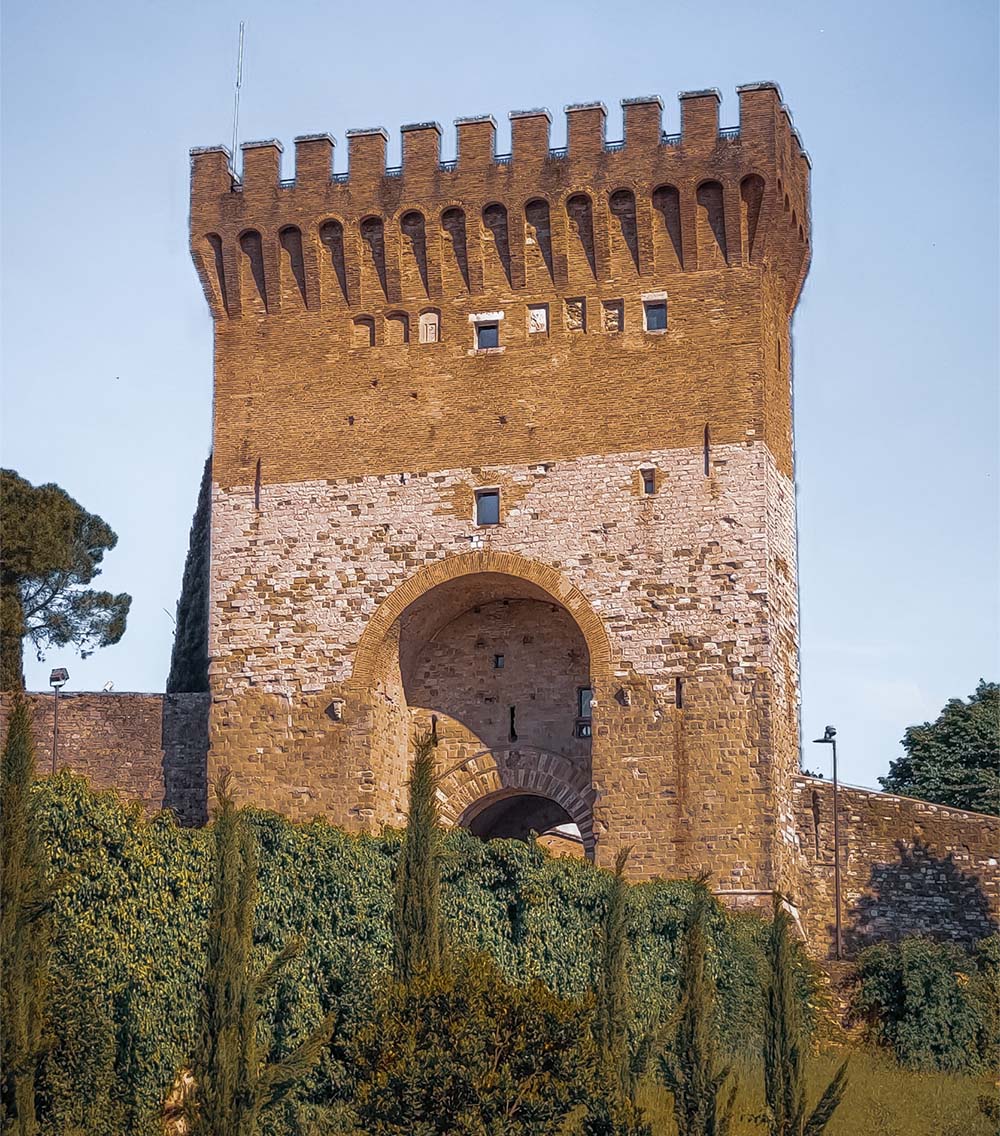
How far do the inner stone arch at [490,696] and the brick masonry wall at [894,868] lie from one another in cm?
341

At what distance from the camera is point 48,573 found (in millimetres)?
46312

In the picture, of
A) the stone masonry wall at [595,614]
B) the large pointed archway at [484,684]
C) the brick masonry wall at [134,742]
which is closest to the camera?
the stone masonry wall at [595,614]

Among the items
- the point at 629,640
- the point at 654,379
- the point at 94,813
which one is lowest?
the point at 94,813

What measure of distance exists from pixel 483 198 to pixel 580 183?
5.02ft

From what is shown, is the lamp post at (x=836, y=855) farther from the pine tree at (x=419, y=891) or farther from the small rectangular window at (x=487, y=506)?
the pine tree at (x=419, y=891)

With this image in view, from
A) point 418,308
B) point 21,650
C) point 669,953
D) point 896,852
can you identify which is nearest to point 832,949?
point 896,852

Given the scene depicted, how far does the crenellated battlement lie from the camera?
35688 millimetres

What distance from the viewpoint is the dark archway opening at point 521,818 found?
37906 mm

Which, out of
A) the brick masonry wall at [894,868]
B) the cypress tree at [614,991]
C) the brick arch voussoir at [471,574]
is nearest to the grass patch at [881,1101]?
the cypress tree at [614,991]

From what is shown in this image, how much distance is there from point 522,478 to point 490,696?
3523 millimetres

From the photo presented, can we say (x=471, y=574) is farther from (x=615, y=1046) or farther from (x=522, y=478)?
(x=615, y=1046)

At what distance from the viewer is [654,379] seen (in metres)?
35.4

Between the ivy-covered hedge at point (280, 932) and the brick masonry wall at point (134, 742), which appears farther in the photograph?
the brick masonry wall at point (134, 742)

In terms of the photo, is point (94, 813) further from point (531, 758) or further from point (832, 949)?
point (832, 949)
